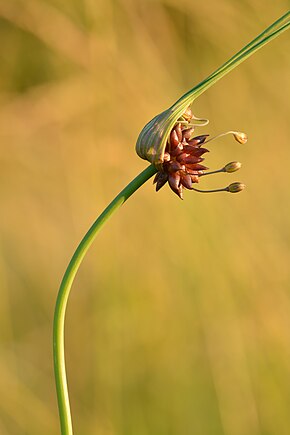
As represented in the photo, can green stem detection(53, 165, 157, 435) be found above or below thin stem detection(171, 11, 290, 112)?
below

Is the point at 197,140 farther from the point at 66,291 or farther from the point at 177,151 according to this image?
the point at 66,291

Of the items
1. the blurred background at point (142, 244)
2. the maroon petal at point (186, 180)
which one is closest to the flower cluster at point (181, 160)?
the maroon petal at point (186, 180)

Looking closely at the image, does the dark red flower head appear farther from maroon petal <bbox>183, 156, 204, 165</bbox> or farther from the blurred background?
the blurred background

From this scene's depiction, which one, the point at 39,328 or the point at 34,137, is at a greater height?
the point at 34,137

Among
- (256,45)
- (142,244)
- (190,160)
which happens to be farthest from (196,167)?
(142,244)

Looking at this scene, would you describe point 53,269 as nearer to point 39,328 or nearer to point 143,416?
point 39,328

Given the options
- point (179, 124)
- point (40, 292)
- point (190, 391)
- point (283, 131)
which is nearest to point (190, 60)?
point (283, 131)

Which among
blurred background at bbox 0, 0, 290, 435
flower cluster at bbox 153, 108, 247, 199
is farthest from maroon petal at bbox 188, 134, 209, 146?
blurred background at bbox 0, 0, 290, 435

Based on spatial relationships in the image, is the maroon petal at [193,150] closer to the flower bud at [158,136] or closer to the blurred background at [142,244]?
the flower bud at [158,136]
